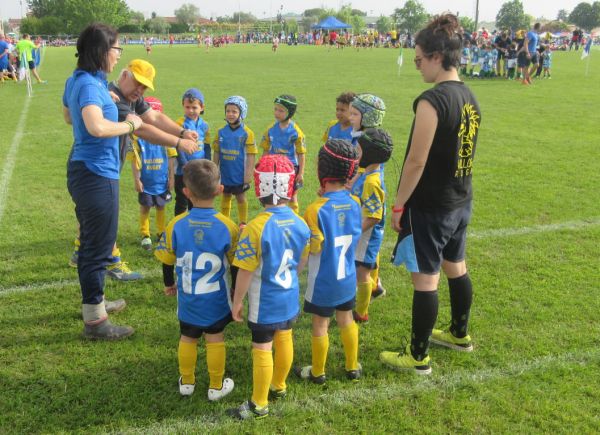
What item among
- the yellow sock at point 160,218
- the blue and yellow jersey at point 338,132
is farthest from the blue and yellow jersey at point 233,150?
the blue and yellow jersey at point 338,132

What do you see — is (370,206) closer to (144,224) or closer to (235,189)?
(235,189)

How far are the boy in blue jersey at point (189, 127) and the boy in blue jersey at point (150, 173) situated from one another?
0.09 metres

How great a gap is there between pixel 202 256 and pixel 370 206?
139 centimetres

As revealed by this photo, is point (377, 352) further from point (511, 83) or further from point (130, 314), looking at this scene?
point (511, 83)

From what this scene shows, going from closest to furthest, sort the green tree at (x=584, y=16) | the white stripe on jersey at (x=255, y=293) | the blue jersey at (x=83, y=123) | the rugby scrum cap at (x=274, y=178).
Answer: the rugby scrum cap at (x=274, y=178), the white stripe on jersey at (x=255, y=293), the blue jersey at (x=83, y=123), the green tree at (x=584, y=16)

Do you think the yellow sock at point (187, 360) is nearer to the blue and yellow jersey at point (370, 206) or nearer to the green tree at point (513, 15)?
the blue and yellow jersey at point (370, 206)

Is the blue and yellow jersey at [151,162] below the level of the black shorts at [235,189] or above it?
above

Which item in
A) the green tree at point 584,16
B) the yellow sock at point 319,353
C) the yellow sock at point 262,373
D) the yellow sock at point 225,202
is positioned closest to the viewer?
the yellow sock at point 262,373

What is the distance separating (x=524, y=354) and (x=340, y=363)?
142 cm

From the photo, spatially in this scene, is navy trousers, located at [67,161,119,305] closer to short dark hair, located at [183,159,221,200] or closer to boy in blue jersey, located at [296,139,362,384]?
short dark hair, located at [183,159,221,200]

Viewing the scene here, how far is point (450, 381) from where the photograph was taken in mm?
3510

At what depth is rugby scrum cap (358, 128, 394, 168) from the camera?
3703mm

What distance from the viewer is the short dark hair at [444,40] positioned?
302 centimetres

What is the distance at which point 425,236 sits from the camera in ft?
10.9
